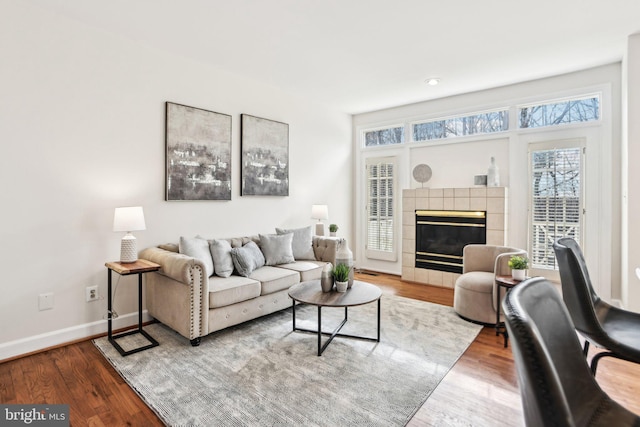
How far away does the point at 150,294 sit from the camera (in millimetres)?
3326

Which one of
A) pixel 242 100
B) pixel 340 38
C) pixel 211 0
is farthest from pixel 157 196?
pixel 340 38

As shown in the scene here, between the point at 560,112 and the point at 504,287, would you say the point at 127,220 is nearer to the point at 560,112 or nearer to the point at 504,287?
the point at 504,287

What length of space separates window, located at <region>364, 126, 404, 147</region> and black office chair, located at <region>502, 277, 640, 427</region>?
4.77 meters

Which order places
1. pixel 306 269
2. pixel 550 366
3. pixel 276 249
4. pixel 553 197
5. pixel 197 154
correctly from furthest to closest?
pixel 553 197
pixel 276 249
pixel 306 269
pixel 197 154
pixel 550 366

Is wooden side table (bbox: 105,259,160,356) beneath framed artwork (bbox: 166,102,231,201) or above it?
beneath

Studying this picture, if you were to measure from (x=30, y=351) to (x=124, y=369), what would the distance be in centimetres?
95

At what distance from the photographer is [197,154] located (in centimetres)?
372

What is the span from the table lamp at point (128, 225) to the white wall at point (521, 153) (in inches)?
153

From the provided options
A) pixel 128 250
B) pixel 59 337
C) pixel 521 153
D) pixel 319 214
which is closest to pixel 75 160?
pixel 128 250

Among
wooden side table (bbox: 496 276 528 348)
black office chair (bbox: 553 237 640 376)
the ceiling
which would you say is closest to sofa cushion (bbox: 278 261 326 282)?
wooden side table (bbox: 496 276 528 348)

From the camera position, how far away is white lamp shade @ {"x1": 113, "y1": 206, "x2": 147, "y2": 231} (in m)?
2.87

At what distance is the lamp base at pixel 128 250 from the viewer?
295cm

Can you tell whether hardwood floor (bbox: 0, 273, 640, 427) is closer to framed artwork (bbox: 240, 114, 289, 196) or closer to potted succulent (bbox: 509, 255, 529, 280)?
potted succulent (bbox: 509, 255, 529, 280)

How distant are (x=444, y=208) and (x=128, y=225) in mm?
3941
